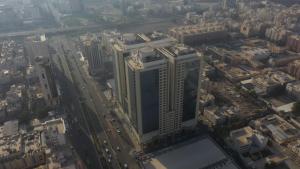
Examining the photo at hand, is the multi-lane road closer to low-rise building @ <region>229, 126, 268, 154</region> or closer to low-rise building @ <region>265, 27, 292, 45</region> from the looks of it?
low-rise building @ <region>229, 126, 268, 154</region>

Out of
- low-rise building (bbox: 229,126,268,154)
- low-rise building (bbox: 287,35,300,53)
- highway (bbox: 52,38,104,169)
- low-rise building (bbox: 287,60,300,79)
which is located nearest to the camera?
low-rise building (bbox: 229,126,268,154)

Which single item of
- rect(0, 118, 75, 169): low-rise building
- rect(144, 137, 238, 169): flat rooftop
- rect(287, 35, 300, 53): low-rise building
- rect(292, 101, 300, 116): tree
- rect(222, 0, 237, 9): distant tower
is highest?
rect(222, 0, 237, 9): distant tower

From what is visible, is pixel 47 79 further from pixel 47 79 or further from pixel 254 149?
pixel 254 149

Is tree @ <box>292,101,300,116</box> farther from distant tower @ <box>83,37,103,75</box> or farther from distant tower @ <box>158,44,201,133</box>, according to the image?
distant tower @ <box>83,37,103,75</box>

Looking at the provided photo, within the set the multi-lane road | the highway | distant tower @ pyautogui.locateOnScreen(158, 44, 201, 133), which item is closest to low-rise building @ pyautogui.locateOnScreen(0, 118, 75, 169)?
the highway

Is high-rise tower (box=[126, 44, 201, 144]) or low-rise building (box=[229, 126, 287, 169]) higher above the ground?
high-rise tower (box=[126, 44, 201, 144])

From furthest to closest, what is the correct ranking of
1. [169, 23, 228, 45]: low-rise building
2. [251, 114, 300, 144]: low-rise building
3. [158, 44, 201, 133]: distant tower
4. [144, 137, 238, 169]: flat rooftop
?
1. [169, 23, 228, 45]: low-rise building
2. [251, 114, 300, 144]: low-rise building
3. [144, 137, 238, 169]: flat rooftop
4. [158, 44, 201, 133]: distant tower

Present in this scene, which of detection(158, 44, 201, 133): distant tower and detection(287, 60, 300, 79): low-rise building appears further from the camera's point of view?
detection(287, 60, 300, 79): low-rise building
